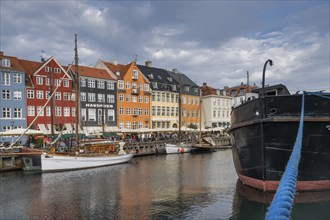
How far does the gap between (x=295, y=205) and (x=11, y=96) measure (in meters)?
41.1

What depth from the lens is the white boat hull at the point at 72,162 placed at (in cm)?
2825

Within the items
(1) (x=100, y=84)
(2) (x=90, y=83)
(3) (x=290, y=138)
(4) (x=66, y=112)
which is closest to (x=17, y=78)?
(4) (x=66, y=112)

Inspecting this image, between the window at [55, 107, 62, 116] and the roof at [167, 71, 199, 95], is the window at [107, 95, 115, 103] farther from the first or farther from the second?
the roof at [167, 71, 199, 95]

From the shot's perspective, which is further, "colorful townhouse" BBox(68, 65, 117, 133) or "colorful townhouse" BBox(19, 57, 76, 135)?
"colorful townhouse" BBox(68, 65, 117, 133)

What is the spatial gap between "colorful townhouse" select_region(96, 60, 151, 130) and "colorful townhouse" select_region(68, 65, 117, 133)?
1.41 m

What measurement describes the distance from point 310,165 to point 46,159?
22420 mm

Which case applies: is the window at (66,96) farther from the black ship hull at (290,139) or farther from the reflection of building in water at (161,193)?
the black ship hull at (290,139)

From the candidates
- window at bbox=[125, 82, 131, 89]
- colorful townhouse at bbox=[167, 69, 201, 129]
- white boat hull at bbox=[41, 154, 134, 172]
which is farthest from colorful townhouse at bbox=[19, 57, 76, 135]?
colorful townhouse at bbox=[167, 69, 201, 129]

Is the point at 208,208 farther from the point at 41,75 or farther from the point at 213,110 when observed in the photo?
the point at 213,110

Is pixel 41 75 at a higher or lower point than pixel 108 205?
higher

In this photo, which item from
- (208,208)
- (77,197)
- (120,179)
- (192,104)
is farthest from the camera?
(192,104)

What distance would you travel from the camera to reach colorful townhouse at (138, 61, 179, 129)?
62344 millimetres

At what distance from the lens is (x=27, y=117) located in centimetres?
4497

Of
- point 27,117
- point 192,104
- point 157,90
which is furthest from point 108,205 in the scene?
point 192,104
